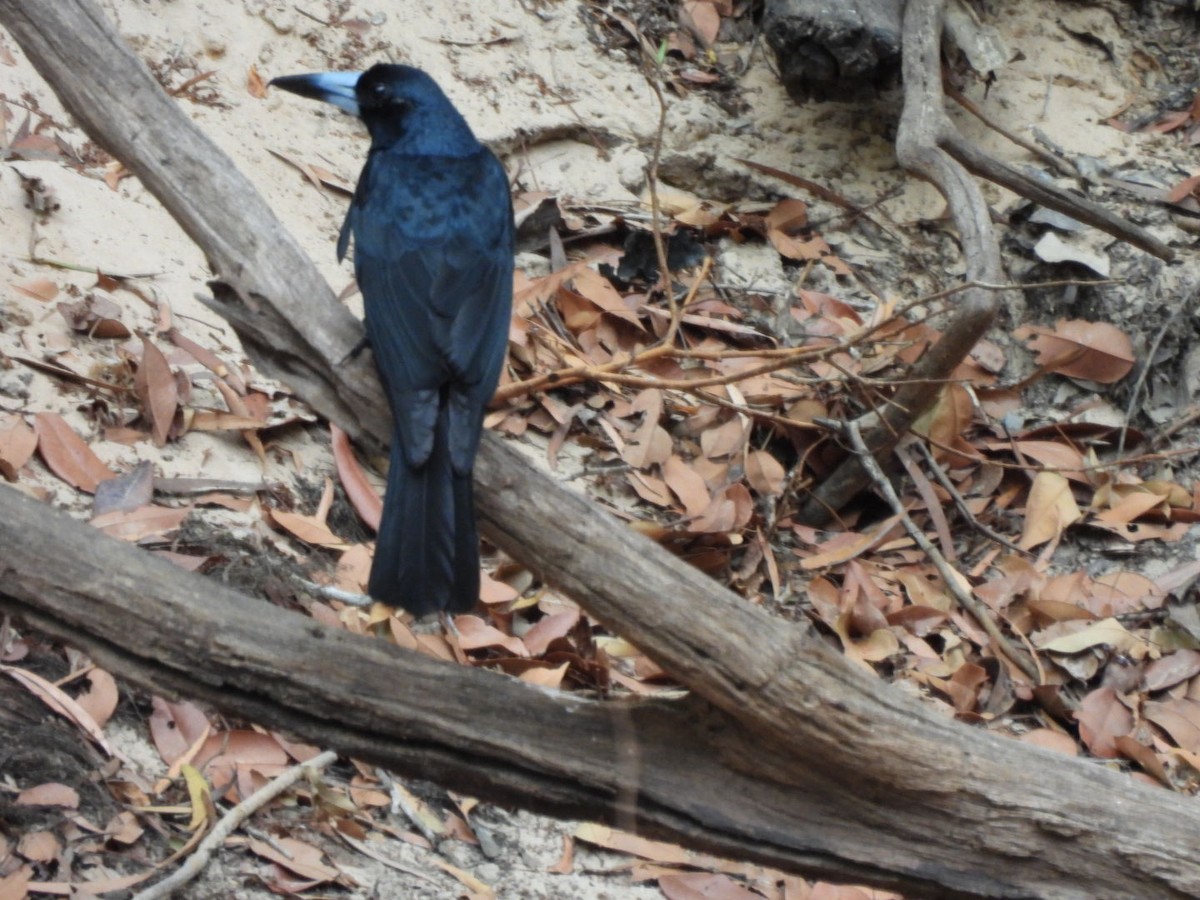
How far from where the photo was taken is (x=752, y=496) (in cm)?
494

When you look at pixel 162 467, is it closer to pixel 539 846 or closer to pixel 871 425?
pixel 539 846

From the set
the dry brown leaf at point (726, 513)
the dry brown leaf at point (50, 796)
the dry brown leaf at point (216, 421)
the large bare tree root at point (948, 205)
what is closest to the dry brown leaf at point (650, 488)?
the dry brown leaf at point (726, 513)

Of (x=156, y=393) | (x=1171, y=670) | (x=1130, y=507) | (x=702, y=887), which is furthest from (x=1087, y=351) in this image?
(x=156, y=393)

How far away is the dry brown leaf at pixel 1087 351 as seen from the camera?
5.25 metres

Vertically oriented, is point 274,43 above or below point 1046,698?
above

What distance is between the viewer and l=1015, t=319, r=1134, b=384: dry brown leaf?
17.2ft

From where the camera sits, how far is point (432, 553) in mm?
2693

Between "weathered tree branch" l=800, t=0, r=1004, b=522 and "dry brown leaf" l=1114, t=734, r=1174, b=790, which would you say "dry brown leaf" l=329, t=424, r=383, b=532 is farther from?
"dry brown leaf" l=1114, t=734, r=1174, b=790

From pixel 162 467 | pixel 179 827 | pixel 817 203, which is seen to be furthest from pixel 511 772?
pixel 817 203

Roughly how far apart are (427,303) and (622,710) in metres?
1.07

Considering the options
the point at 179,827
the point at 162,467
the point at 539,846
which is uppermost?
the point at 162,467

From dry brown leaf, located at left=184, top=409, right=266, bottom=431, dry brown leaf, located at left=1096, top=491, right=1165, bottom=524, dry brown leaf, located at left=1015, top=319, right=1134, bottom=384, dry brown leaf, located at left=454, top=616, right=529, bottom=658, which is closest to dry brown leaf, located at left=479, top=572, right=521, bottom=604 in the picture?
dry brown leaf, located at left=454, top=616, right=529, bottom=658

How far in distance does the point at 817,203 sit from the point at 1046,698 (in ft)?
7.61

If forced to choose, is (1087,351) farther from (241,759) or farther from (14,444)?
(14,444)
